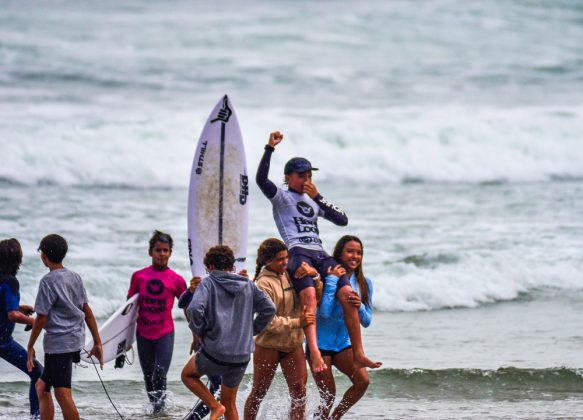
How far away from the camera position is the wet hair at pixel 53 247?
7141mm

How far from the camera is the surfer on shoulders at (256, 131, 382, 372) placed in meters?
7.51

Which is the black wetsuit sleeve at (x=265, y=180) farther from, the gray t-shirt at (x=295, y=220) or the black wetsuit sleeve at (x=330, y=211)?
the black wetsuit sleeve at (x=330, y=211)

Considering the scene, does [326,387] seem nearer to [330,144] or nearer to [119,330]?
[119,330]

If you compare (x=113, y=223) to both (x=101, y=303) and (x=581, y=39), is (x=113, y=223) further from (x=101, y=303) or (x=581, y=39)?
(x=581, y=39)

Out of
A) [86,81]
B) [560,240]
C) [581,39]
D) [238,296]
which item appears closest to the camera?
[238,296]

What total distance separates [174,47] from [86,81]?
180 inches

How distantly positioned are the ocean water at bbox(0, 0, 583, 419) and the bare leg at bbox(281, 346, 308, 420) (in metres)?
0.83

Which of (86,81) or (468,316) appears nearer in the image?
(468,316)

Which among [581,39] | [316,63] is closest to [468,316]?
[316,63]

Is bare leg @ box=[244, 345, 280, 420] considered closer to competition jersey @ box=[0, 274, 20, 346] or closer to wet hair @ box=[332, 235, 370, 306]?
wet hair @ box=[332, 235, 370, 306]

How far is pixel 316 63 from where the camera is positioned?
31688 millimetres

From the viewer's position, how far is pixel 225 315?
6953 millimetres

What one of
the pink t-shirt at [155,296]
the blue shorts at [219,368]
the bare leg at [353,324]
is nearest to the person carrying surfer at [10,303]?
the pink t-shirt at [155,296]

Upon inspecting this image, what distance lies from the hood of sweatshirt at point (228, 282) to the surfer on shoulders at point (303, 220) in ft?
1.96
